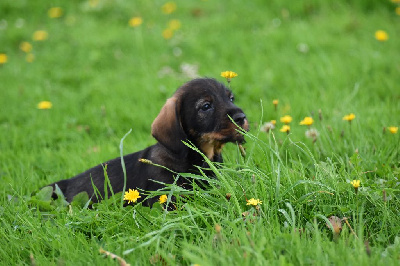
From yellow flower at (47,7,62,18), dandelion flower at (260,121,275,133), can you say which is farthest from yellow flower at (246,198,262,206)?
yellow flower at (47,7,62,18)

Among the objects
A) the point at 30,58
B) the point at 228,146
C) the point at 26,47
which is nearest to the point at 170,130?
the point at 228,146

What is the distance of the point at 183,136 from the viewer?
3461mm

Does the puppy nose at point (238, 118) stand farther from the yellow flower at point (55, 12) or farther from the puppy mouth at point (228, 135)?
the yellow flower at point (55, 12)

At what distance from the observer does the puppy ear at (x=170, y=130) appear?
3.42 metres

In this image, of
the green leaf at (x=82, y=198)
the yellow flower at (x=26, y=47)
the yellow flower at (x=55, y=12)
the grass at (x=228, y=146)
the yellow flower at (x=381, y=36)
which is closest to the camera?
the grass at (x=228, y=146)

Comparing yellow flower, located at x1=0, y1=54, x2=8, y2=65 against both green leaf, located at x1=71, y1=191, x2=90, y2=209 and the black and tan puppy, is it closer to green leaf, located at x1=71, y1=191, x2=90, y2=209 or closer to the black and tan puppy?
the black and tan puppy

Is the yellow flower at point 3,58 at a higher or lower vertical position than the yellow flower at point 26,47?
lower

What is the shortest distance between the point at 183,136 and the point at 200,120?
176 mm

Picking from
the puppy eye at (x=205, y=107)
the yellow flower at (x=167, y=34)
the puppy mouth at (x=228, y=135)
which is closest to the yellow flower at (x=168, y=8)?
the yellow flower at (x=167, y=34)

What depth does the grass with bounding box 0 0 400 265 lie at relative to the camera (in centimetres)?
255

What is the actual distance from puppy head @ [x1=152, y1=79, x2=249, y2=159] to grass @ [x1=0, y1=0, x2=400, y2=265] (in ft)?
0.69

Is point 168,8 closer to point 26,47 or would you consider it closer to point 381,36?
point 26,47

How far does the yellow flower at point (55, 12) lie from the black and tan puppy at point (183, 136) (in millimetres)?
5318

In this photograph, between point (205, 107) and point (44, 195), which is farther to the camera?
point (205, 107)
